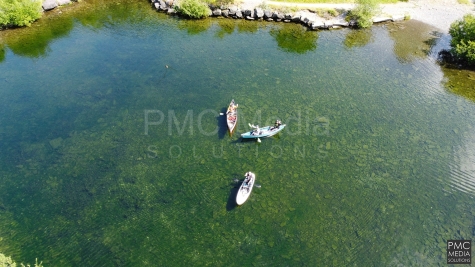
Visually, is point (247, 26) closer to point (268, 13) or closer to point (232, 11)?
point (232, 11)

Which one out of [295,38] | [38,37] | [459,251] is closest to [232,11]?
[295,38]

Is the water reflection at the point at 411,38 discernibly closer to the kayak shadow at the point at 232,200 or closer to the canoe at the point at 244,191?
the canoe at the point at 244,191

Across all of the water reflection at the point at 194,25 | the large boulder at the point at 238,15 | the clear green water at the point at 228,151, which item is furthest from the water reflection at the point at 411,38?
the water reflection at the point at 194,25

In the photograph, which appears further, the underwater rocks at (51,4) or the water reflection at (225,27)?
the underwater rocks at (51,4)

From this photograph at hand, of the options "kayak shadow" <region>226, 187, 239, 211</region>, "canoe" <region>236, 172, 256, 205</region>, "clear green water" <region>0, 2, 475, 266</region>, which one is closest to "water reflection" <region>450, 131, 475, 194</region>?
"clear green water" <region>0, 2, 475, 266</region>

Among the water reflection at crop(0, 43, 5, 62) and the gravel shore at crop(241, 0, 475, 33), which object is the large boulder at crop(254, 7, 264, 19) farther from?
the water reflection at crop(0, 43, 5, 62)

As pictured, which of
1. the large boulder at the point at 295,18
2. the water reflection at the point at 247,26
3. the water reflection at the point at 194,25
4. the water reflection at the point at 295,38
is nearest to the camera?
the water reflection at the point at 295,38

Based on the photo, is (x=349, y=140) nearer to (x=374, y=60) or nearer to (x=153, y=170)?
(x=374, y=60)
